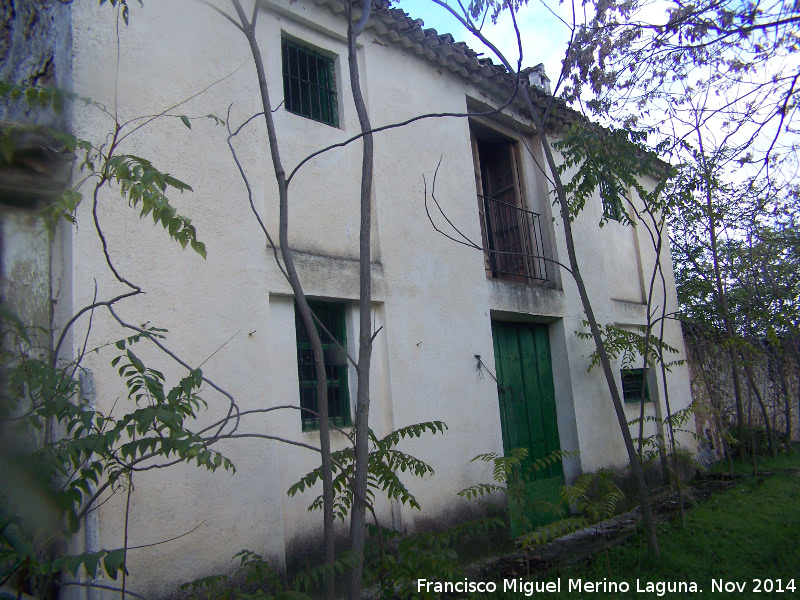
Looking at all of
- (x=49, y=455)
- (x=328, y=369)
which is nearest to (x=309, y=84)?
(x=328, y=369)

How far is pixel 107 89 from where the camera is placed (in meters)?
4.00

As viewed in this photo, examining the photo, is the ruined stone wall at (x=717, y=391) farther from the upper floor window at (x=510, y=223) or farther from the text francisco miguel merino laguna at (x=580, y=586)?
the text francisco miguel merino laguna at (x=580, y=586)

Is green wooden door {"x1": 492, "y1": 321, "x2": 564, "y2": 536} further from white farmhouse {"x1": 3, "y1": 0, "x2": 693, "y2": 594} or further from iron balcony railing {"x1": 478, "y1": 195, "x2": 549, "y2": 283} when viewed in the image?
iron balcony railing {"x1": 478, "y1": 195, "x2": 549, "y2": 283}

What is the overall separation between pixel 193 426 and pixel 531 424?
434cm

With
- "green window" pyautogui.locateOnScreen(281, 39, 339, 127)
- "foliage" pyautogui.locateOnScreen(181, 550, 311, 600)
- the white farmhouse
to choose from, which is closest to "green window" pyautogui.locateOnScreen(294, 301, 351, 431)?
the white farmhouse

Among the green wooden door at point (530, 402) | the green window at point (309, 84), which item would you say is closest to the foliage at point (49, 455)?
the green window at point (309, 84)

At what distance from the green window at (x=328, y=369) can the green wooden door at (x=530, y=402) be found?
2294 mm

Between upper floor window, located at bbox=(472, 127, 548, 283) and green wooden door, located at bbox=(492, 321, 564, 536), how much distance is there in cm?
80

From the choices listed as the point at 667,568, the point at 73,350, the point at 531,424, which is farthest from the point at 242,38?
the point at 667,568

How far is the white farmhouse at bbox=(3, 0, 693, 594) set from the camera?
12.4 feet

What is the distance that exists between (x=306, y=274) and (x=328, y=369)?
0.86 m

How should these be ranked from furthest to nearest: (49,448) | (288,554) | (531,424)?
(531,424) → (288,554) → (49,448)

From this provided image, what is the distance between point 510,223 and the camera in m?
7.84

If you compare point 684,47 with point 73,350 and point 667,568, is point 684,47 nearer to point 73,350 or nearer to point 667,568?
point 667,568
